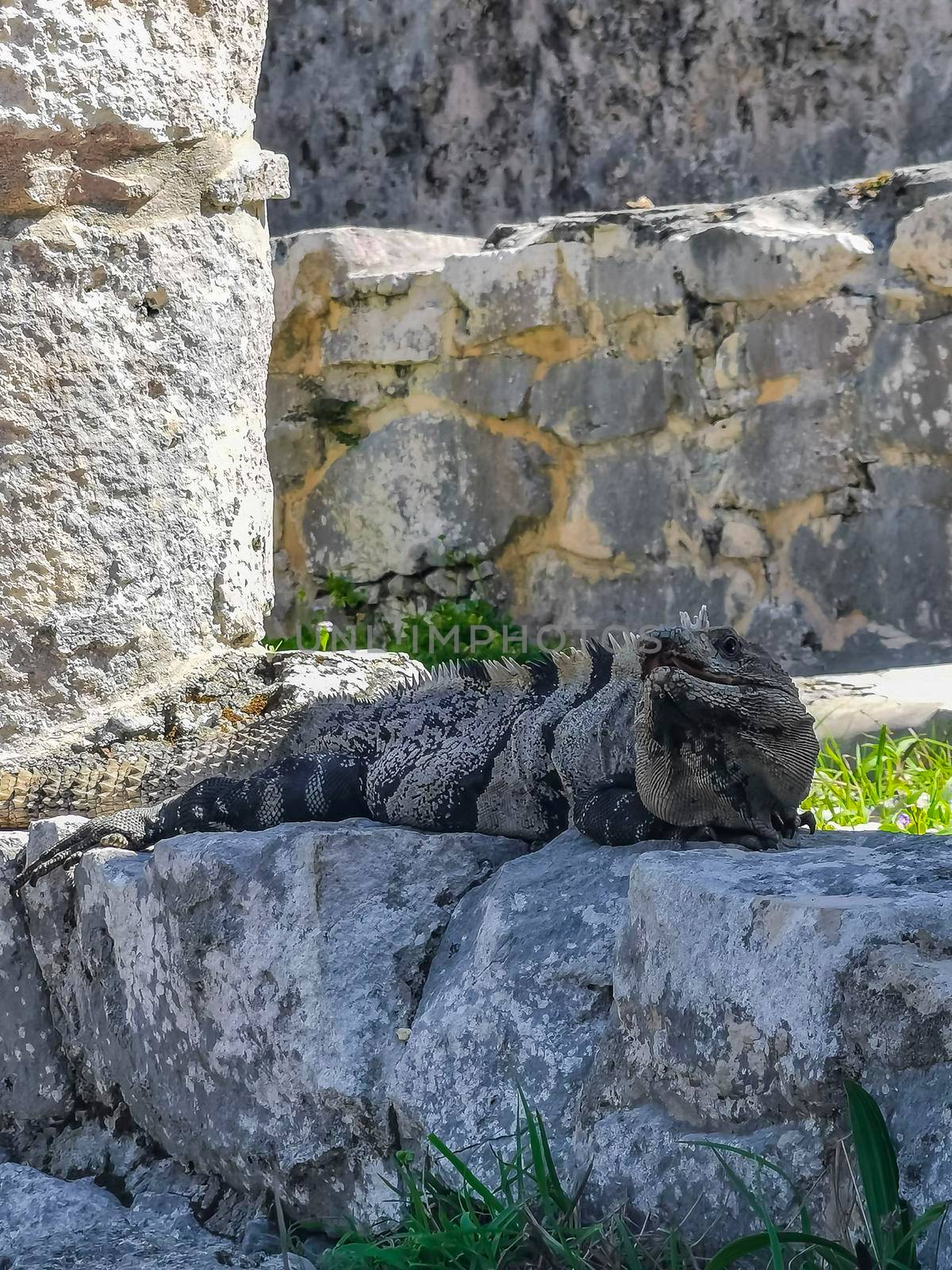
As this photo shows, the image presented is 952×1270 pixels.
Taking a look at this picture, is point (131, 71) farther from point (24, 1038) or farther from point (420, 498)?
point (420, 498)

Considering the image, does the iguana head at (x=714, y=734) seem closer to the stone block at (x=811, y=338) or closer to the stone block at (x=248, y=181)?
the stone block at (x=248, y=181)

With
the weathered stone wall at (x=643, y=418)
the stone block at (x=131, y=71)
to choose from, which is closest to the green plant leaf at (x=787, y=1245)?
the stone block at (x=131, y=71)

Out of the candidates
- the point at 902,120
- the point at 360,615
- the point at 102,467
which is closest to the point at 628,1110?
the point at 102,467

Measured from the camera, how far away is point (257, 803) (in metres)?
3.01

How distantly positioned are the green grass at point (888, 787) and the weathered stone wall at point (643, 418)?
1.41 meters

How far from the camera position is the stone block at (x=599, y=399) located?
613 cm

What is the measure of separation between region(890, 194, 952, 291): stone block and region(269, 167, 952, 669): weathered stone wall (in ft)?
0.04

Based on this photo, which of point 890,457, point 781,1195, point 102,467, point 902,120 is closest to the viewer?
point 781,1195

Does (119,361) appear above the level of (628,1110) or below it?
above

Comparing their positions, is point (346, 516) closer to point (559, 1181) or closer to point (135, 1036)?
point (135, 1036)

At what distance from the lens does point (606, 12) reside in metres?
8.55

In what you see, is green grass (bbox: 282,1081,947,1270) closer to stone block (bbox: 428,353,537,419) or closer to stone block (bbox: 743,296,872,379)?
stone block (bbox: 743,296,872,379)

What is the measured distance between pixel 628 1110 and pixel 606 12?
7860 millimetres

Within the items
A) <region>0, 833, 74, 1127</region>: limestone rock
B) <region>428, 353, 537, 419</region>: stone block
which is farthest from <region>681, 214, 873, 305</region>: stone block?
<region>0, 833, 74, 1127</region>: limestone rock
